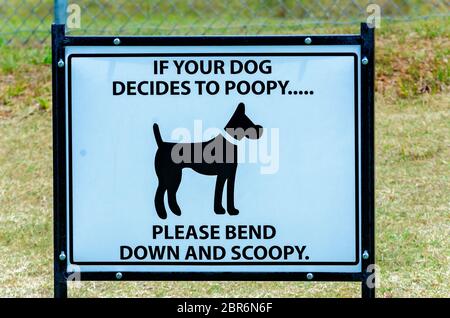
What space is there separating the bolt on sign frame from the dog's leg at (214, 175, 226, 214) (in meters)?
0.20

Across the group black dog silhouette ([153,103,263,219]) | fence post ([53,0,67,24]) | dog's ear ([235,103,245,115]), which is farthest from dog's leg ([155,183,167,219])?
fence post ([53,0,67,24])

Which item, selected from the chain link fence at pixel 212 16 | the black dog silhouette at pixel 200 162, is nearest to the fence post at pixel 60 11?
the black dog silhouette at pixel 200 162

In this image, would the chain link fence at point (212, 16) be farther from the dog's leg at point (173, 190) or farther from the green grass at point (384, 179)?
the dog's leg at point (173, 190)

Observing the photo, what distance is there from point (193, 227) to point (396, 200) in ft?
6.55

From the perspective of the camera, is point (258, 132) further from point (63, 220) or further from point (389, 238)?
point (389, 238)

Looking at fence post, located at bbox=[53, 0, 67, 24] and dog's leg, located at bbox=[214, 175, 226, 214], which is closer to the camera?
dog's leg, located at bbox=[214, 175, 226, 214]

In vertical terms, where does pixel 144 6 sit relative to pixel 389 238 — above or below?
above

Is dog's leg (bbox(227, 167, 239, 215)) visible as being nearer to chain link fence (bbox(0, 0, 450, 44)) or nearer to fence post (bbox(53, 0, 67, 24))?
fence post (bbox(53, 0, 67, 24))

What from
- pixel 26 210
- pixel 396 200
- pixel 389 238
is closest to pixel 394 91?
pixel 396 200

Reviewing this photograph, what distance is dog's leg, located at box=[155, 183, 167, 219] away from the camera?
→ 308 centimetres

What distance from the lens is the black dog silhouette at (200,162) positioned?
3072mm

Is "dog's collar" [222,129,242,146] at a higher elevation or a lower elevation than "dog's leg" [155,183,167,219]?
higher

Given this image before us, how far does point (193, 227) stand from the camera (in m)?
3.10

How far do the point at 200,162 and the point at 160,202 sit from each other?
0.59 feet
